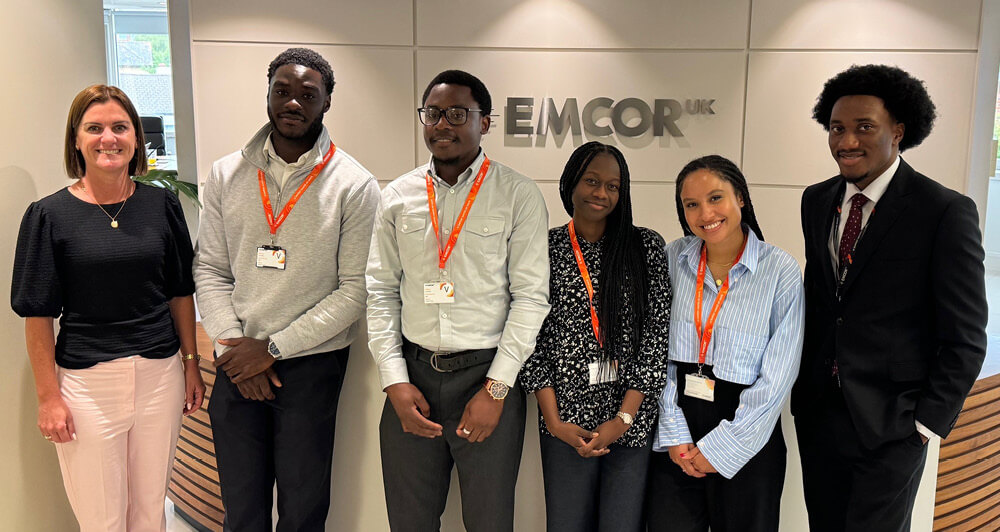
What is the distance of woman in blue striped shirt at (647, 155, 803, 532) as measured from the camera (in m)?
1.88

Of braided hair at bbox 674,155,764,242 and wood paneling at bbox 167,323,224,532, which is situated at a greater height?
braided hair at bbox 674,155,764,242

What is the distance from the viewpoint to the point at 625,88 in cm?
479

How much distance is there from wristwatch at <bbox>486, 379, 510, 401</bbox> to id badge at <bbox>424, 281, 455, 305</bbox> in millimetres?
259

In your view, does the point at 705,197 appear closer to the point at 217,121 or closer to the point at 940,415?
the point at 940,415

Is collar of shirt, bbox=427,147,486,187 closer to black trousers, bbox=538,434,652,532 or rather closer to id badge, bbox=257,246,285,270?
id badge, bbox=257,246,285,270

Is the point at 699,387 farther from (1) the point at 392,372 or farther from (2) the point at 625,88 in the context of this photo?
(2) the point at 625,88

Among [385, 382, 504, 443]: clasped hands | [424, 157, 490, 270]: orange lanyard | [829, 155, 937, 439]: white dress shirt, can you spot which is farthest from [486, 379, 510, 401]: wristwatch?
[829, 155, 937, 439]: white dress shirt

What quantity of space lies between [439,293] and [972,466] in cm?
248

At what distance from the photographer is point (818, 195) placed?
83.7 inches

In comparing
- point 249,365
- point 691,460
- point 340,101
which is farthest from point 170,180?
point 691,460

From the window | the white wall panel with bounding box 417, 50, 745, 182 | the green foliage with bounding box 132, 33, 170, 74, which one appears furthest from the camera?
the green foliage with bounding box 132, 33, 170, 74

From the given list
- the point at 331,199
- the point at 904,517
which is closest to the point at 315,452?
the point at 331,199

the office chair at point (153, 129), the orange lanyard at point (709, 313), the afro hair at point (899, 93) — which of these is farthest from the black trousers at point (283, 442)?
the office chair at point (153, 129)

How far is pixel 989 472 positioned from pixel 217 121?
16.1ft
